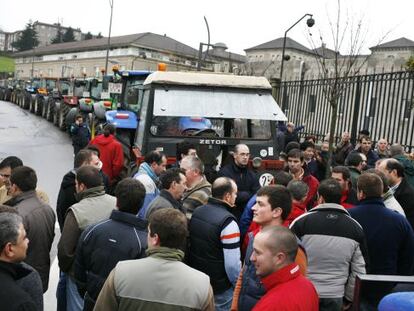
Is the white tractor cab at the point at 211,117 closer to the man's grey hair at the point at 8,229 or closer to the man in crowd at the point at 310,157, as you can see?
the man in crowd at the point at 310,157

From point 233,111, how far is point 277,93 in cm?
916

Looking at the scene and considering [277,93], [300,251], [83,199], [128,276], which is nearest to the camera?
[128,276]

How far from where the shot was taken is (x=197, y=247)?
392cm

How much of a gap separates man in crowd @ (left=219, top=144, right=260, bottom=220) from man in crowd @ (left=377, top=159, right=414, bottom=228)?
5.17 ft

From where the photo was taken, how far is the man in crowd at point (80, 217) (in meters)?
4.02

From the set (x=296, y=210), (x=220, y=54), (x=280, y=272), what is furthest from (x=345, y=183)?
(x=220, y=54)

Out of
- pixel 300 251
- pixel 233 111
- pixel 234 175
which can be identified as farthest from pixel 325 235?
pixel 233 111

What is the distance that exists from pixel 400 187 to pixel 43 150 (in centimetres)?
1469

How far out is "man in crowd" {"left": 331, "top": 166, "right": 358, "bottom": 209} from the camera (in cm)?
552

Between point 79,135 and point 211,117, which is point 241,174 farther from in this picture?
point 79,135

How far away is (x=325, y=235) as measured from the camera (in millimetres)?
3875

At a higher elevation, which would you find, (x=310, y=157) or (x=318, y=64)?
(x=318, y=64)

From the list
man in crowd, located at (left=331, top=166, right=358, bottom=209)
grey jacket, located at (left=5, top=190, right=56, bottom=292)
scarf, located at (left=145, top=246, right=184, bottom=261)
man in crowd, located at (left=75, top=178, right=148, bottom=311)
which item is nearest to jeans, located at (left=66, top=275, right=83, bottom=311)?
grey jacket, located at (left=5, top=190, right=56, bottom=292)

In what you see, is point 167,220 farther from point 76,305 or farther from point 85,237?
point 76,305
